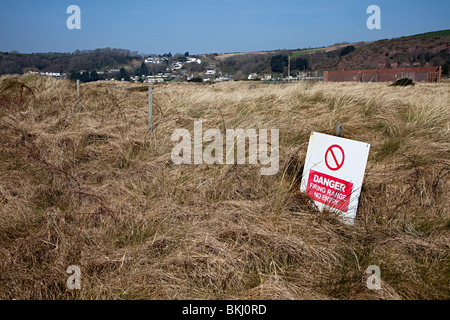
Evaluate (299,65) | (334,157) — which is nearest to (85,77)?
(334,157)

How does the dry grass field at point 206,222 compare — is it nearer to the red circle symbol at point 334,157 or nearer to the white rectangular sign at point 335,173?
the white rectangular sign at point 335,173

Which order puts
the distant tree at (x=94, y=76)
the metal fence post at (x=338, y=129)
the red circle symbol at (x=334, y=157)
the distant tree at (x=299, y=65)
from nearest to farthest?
1. the red circle symbol at (x=334, y=157)
2. the metal fence post at (x=338, y=129)
3. the distant tree at (x=94, y=76)
4. the distant tree at (x=299, y=65)

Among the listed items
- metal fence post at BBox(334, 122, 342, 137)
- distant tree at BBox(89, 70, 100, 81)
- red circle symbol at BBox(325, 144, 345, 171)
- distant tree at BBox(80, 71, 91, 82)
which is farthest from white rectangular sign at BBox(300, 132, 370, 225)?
distant tree at BBox(89, 70, 100, 81)

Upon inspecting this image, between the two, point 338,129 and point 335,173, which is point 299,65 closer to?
point 338,129

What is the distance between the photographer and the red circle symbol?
322cm

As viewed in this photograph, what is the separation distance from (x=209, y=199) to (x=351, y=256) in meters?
1.52

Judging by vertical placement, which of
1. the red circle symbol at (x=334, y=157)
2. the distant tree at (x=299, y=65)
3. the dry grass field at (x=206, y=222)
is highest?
the distant tree at (x=299, y=65)

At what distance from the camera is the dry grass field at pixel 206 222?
2.21 metres

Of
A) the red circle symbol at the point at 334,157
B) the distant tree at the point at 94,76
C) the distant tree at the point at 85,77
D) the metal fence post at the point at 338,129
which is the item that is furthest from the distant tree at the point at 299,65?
the red circle symbol at the point at 334,157

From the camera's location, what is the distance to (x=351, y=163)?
3.12 metres

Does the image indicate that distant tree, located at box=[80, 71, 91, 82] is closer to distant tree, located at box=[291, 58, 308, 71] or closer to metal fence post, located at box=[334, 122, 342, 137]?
metal fence post, located at box=[334, 122, 342, 137]
